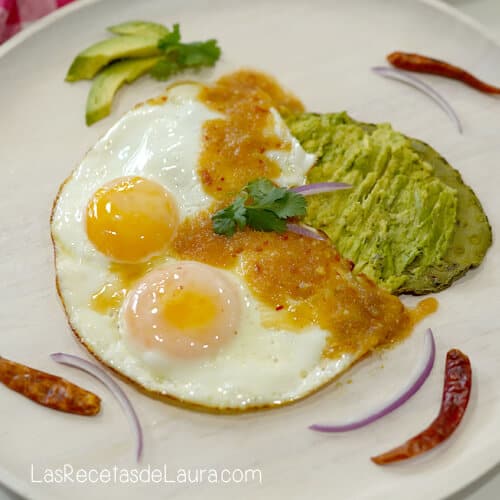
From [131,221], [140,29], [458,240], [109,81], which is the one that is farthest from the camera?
[140,29]

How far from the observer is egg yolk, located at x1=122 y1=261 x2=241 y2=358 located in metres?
3.29

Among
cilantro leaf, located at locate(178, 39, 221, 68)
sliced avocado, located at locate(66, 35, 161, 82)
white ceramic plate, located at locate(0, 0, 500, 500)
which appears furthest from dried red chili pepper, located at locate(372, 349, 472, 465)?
sliced avocado, located at locate(66, 35, 161, 82)

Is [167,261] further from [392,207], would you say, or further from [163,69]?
[163,69]

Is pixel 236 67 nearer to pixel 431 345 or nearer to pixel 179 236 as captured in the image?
pixel 179 236

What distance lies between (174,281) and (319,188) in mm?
1072

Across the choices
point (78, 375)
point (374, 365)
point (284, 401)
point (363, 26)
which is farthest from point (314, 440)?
point (363, 26)

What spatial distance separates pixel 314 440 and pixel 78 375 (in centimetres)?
121

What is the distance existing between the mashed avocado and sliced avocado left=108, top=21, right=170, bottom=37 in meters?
1.25

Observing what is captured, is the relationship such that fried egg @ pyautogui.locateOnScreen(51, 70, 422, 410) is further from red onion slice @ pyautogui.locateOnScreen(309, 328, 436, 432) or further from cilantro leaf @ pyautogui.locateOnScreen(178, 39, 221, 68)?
cilantro leaf @ pyautogui.locateOnScreen(178, 39, 221, 68)

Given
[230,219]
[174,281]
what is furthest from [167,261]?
[230,219]

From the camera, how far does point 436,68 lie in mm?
4652

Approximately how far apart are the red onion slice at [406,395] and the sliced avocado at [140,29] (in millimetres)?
2803

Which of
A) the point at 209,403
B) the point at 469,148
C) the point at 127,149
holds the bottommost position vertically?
the point at 209,403

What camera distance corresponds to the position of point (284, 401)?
3256 millimetres
